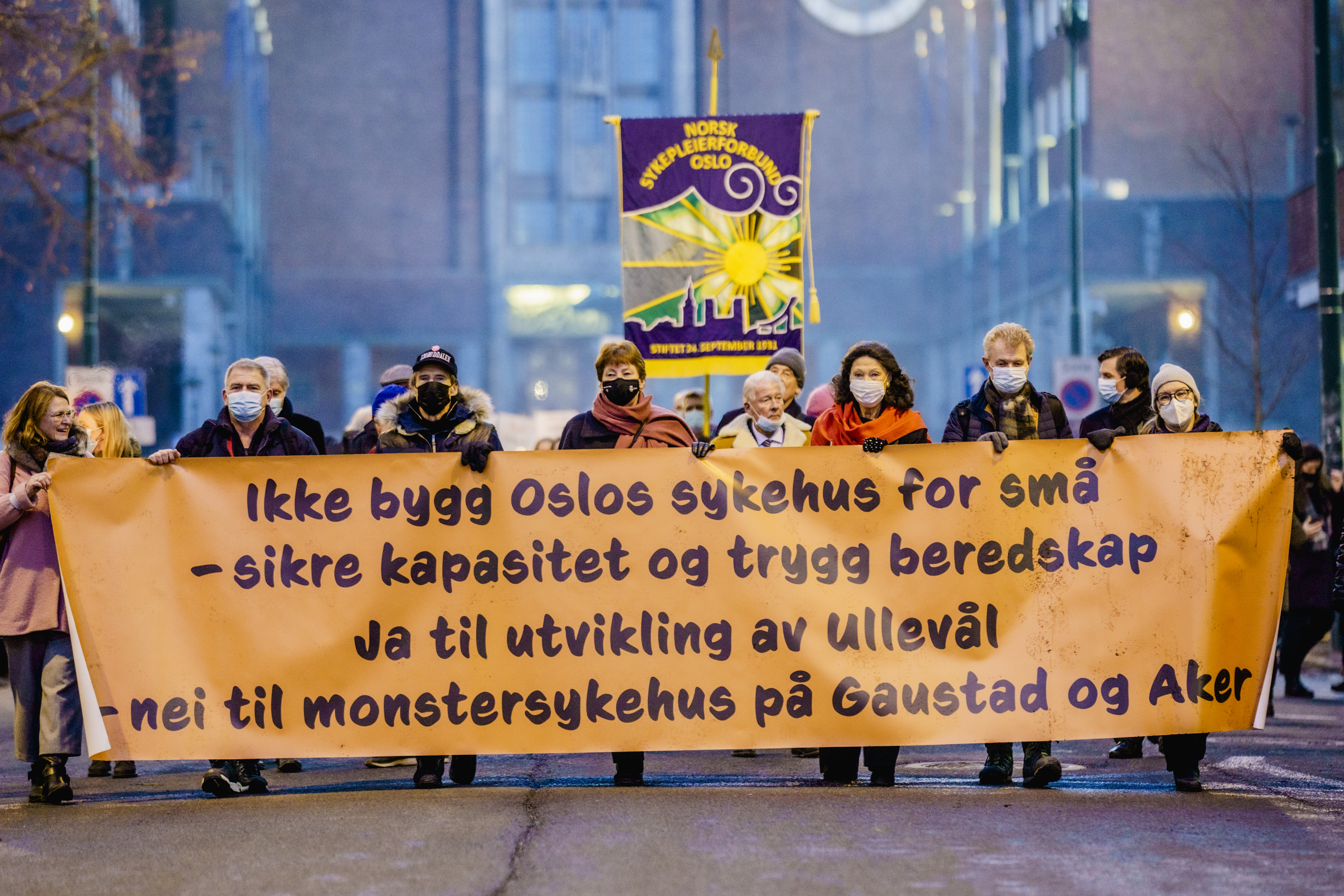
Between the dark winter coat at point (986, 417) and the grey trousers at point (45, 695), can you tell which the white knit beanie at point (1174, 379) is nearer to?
the dark winter coat at point (986, 417)

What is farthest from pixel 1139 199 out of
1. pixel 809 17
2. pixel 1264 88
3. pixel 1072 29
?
pixel 809 17

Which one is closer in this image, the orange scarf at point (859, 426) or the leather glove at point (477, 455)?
the leather glove at point (477, 455)

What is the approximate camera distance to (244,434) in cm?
782

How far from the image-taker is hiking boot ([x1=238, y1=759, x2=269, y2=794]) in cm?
742

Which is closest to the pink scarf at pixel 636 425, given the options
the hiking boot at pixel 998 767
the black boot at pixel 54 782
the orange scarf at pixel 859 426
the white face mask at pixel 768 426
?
the orange scarf at pixel 859 426

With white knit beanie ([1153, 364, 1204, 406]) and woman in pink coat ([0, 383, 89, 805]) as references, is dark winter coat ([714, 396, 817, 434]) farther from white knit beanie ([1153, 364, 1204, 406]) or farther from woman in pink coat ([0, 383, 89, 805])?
woman in pink coat ([0, 383, 89, 805])

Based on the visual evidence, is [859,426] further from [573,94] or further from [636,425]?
[573,94]

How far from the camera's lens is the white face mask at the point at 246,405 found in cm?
768

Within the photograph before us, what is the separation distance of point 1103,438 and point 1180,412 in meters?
0.62

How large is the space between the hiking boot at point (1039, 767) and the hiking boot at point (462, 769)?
235 centimetres

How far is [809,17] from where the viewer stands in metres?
60.8

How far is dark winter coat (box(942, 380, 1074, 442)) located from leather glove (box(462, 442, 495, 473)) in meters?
1.99

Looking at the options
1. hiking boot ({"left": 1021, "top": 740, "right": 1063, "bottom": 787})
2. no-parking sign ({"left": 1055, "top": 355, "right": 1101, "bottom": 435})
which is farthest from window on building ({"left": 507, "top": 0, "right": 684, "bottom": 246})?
hiking boot ({"left": 1021, "top": 740, "right": 1063, "bottom": 787})

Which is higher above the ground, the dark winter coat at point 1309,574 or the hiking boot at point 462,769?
the dark winter coat at point 1309,574
